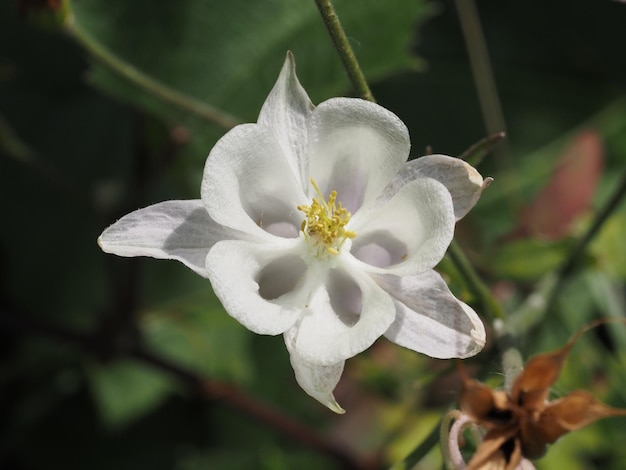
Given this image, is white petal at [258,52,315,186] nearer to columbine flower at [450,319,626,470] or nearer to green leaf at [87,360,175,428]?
columbine flower at [450,319,626,470]

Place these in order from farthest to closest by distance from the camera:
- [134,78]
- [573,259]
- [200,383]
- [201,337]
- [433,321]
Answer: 1. [201,337]
2. [200,383]
3. [573,259]
4. [134,78]
5. [433,321]

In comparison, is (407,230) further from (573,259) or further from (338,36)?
(573,259)

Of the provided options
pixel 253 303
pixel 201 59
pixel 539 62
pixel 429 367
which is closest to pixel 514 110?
pixel 539 62

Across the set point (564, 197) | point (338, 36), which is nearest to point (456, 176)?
point (338, 36)

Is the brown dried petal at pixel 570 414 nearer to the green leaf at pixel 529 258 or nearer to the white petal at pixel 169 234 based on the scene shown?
the white petal at pixel 169 234

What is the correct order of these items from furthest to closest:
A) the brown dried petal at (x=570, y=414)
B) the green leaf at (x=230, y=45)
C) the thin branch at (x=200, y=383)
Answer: the thin branch at (x=200, y=383), the green leaf at (x=230, y=45), the brown dried petal at (x=570, y=414)

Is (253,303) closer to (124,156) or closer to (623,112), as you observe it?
(124,156)

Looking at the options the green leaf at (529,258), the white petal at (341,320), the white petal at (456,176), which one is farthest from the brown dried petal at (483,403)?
the green leaf at (529,258)
